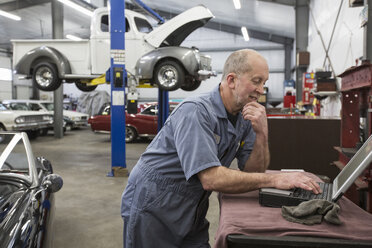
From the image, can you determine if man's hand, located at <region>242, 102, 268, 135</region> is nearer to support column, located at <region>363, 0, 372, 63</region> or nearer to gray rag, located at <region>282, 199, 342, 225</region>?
gray rag, located at <region>282, 199, 342, 225</region>

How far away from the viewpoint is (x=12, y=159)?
3.02 metres

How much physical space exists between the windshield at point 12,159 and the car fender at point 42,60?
15.2 ft

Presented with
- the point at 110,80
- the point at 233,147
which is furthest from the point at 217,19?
the point at 233,147

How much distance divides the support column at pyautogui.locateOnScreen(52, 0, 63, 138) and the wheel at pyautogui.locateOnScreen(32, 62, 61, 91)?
4.17 m

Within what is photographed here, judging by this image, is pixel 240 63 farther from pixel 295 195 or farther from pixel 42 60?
pixel 42 60

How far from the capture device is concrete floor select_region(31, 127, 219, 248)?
3520mm

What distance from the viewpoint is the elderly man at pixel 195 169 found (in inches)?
55.6

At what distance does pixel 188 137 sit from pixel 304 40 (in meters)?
12.4

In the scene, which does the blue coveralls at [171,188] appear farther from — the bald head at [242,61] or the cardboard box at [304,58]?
the cardboard box at [304,58]

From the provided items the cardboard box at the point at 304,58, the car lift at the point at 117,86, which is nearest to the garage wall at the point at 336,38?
the cardboard box at the point at 304,58

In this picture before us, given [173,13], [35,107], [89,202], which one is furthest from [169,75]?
[173,13]

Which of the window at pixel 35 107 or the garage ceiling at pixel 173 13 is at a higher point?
the garage ceiling at pixel 173 13

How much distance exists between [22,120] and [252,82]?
10.4 meters

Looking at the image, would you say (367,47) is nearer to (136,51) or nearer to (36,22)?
(136,51)
